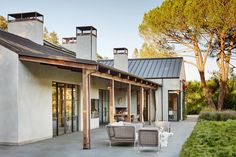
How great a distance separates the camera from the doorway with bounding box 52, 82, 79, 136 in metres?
14.0

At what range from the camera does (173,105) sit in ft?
82.6

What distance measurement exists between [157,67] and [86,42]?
1164 centimetres

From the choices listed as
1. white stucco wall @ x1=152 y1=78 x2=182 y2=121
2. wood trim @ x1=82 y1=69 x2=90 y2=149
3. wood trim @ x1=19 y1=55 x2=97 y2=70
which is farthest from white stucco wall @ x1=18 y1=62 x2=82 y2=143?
white stucco wall @ x1=152 y1=78 x2=182 y2=121

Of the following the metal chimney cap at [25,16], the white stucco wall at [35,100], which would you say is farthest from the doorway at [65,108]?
the metal chimney cap at [25,16]

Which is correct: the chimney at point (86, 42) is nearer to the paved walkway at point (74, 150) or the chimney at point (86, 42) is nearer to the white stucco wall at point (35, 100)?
the white stucco wall at point (35, 100)

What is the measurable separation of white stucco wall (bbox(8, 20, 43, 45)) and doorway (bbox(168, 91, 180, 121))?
11.9m

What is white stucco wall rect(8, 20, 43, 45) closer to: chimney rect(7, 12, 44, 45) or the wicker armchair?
chimney rect(7, 12, 44, 45)

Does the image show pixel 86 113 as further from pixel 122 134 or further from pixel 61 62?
pixel 61 62

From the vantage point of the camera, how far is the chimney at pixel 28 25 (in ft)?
53.3

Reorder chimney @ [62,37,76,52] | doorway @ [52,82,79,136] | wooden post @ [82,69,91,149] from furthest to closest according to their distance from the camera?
chimney @ [62,37,76,52] < doorway @ [52,82,79,136] < wooden post @ [82,69,91,149]

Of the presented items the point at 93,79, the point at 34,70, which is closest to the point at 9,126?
the point at 34,70

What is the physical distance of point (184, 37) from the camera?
25.7m

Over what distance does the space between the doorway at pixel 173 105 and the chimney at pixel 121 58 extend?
439 centimetres

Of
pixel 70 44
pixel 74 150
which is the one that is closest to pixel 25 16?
pixel 70 44
